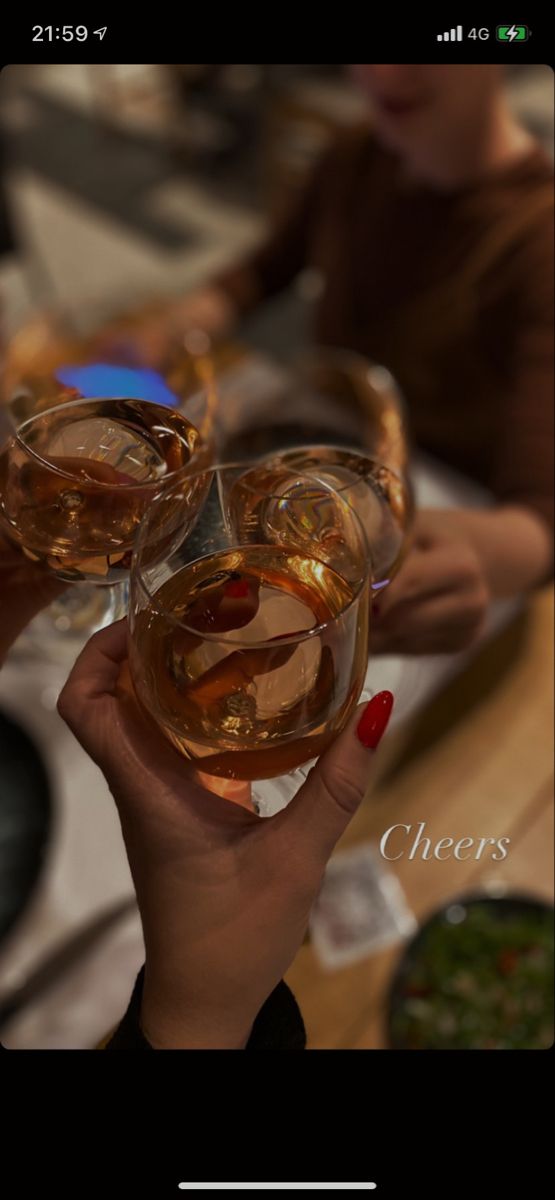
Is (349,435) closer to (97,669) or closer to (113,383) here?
(113,383)

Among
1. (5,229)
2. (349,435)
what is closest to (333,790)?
(349,435)

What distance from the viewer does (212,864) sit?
1.27 ft

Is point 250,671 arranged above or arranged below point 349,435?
above

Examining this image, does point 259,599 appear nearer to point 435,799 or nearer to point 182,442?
point 182,442

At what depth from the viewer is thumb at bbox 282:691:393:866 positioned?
373mm

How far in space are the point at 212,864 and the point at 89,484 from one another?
0.19m

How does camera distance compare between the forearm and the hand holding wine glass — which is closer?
the hand holding wine glass

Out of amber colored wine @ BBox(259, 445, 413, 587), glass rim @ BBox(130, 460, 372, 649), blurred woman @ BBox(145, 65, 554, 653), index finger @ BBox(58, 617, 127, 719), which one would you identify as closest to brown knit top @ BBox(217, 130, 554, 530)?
blurred woman @ BBox(145, 65, 554, 653)

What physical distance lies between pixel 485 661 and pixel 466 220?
531 mm

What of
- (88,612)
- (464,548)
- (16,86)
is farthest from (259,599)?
(16,86)

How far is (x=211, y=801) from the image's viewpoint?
1.30 ft
